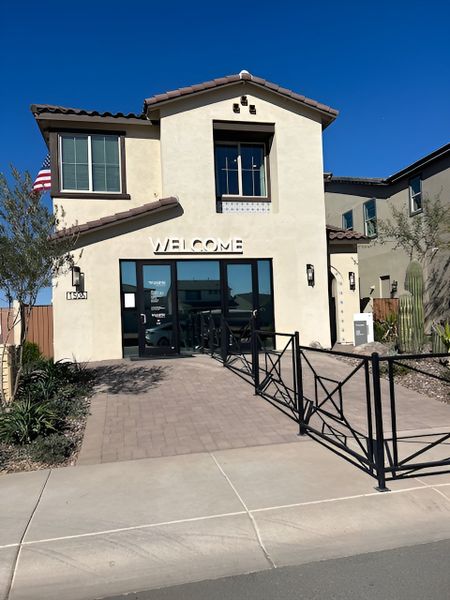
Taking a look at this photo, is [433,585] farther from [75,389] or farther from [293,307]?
[293,307]

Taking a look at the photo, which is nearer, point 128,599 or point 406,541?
point 128,599

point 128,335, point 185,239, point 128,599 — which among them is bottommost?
point 128,599

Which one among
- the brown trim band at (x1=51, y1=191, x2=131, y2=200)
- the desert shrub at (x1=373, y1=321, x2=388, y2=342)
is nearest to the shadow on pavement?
the brown trim band at (x1=51, y1=191, x2=131, y2=200)

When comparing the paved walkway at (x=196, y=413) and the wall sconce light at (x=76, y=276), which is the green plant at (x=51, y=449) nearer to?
the paved walkway at (x=196, y=413)

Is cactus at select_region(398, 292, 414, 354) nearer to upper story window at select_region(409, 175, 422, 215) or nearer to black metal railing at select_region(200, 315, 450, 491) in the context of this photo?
black metal railing at select_region(200, 315, 450, 491)

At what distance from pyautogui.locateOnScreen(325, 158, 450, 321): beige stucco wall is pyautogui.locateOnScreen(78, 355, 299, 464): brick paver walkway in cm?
1112

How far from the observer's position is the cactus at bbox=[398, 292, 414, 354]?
1119 cm

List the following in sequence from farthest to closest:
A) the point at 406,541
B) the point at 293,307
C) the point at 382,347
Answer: the point at 293,307, the point at 382,347, the point at 406,541

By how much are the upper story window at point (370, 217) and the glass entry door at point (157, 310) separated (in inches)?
500

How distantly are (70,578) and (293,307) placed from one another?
1048cm

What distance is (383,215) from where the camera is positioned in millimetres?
21281

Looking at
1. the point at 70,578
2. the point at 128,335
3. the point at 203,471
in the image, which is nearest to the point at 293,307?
the point at 128,335

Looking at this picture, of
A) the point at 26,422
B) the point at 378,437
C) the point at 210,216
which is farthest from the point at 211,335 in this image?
the point at 378,437

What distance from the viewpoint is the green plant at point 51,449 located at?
5.37m
